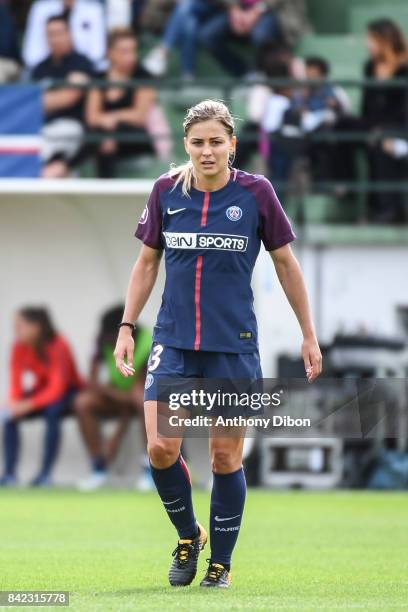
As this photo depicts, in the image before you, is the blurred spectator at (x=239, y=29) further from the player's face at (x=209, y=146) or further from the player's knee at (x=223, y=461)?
the player's knee at (x=223, y=461)

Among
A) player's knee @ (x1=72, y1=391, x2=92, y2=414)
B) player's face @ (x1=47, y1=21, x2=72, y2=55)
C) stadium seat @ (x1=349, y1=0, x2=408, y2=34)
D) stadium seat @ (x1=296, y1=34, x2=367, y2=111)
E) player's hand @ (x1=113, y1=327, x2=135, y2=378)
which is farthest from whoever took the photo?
stadium seat @ (x1=349, y1=0, x2=408, y2=34)

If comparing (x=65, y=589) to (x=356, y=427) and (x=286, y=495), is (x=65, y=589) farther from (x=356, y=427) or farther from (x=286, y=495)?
(x=286, y=495)

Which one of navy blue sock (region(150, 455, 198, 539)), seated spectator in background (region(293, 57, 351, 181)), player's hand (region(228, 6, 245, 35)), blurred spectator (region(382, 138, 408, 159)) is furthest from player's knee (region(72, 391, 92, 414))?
navy blue sock (region(150, 455, 198, 539))

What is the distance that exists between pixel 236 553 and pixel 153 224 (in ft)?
9.24

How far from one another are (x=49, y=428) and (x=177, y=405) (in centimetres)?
982

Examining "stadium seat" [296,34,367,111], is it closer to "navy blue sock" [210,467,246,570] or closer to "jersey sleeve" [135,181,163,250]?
"jersey sleeve" [135,181,163,250]

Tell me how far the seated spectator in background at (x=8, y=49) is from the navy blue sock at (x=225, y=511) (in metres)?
11.3

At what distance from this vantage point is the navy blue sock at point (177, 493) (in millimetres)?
6543

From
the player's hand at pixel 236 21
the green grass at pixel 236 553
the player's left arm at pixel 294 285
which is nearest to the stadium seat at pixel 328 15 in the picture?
the player's hand at pixel 236 21

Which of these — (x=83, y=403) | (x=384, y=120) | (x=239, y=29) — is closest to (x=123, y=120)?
(x=239, y=29)

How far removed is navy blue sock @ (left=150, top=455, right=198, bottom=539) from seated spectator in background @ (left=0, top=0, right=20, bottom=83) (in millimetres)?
11217

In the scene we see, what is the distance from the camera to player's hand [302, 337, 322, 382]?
6.48m

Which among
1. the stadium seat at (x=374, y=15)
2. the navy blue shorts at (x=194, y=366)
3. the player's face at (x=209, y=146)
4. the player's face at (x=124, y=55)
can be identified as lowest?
the navy blue shorts at (x=194, y=366)

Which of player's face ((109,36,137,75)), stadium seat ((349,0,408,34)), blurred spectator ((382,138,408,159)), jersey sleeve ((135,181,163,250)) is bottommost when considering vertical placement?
jersey sleeve ((135,181,163,250))
